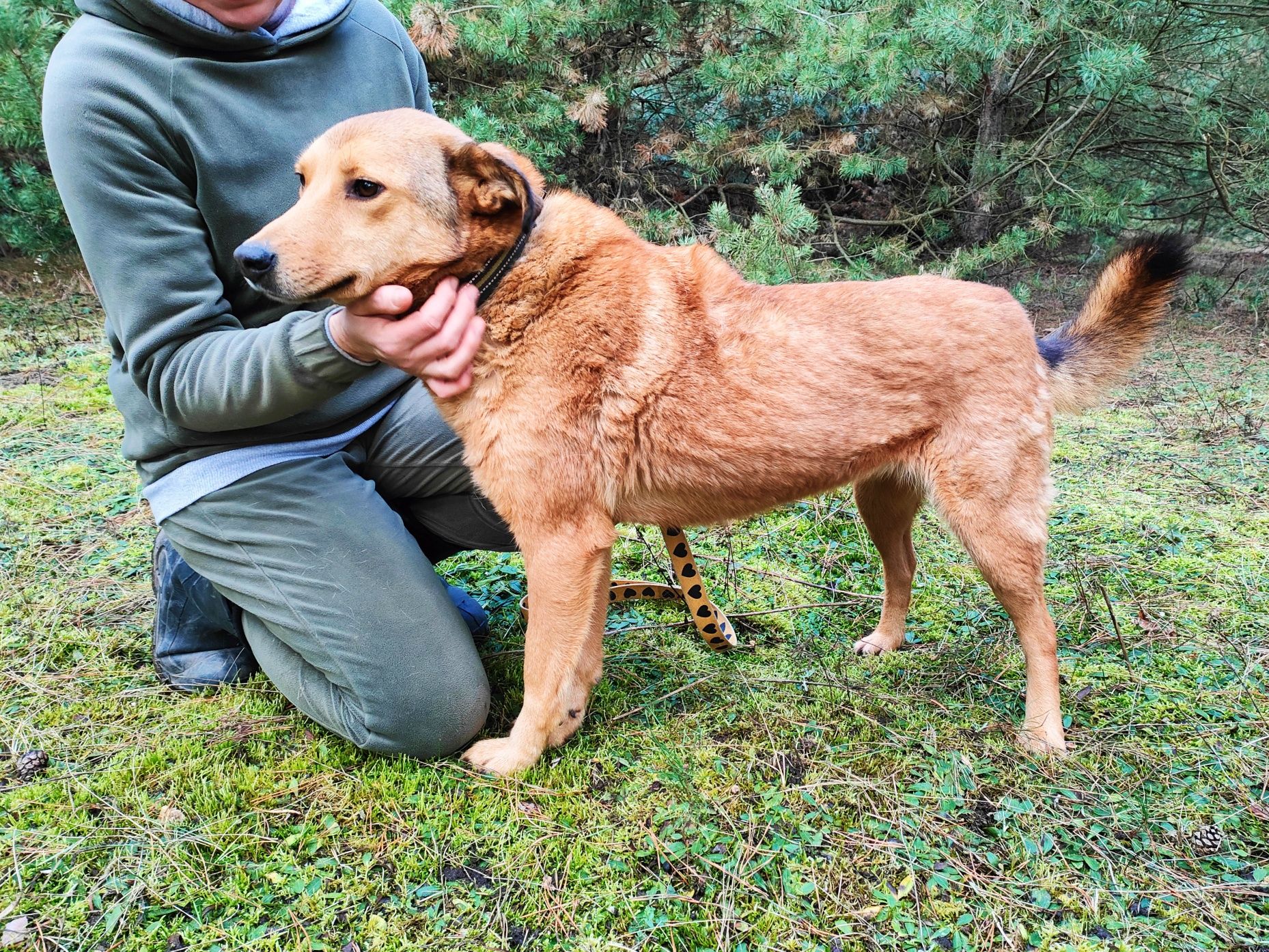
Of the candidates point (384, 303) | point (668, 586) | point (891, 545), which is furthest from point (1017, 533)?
point (384, 303)

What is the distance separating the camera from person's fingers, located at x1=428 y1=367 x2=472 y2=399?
243 cm

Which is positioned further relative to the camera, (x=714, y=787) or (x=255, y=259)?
(x=714, y=787)

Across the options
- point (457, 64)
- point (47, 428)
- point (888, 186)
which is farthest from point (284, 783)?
point (888, 186)

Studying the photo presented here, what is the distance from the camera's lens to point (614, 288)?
254cm

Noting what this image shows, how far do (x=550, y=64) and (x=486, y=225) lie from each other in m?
3.96

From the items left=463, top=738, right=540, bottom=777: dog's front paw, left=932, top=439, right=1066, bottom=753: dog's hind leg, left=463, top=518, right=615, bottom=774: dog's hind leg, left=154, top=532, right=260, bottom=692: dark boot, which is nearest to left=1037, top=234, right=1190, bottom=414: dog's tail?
left=932, top=439, right=1066, bottom=753: dog's hind leg

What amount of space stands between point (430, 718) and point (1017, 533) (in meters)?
2.05

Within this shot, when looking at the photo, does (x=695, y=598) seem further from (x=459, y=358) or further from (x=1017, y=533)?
(x=459, y=358)

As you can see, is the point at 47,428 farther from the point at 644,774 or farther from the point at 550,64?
the point at 644,774

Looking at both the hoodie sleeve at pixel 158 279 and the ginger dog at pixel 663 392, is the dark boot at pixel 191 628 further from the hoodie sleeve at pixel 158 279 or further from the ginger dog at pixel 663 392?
the ginger dog at pixel 663 392

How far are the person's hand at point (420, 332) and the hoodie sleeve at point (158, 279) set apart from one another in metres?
0.09

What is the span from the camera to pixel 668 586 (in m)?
3.50

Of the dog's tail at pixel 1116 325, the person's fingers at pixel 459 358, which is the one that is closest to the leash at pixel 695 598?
the person's fingers at pixel 459 358

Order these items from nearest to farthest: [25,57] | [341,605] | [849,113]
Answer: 1. [341,605]
2. [25,57]
3. [849,113]
